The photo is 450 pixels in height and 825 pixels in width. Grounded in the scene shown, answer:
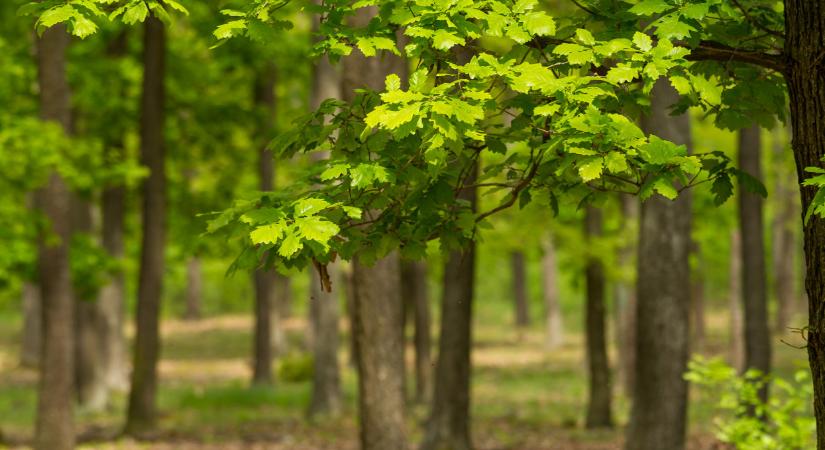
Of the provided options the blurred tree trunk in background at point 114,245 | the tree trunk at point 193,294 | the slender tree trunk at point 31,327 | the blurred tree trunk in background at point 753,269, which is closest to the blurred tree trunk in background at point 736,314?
the blurred tree trunk in background at point 753,269

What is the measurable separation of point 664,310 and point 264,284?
16.3m

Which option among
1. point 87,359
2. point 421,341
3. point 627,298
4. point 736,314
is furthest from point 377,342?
point 736,314

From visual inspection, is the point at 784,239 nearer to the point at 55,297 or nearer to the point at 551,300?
the point at 551,300

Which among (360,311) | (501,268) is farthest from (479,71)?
(501,268)

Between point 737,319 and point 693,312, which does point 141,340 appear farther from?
point 693,312

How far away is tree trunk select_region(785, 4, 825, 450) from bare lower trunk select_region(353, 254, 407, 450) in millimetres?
4726

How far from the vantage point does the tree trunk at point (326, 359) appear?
20828mm

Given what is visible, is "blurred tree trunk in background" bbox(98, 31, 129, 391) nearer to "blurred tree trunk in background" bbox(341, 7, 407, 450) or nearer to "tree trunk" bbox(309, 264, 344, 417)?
"tree trunk" bbox(309, 264, 344, 417)

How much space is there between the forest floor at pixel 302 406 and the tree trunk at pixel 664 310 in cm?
57

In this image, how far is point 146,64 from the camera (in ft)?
64.1

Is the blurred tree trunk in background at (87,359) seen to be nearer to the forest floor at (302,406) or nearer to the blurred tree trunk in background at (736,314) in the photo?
the forest floor at (302,406)

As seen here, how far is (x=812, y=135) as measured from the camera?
18.0ft

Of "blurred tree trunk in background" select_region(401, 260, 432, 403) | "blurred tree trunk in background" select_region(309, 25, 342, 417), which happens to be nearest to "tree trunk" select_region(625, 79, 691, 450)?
"blurred tree trunk in background" select_region(309, 25, 342, 417)

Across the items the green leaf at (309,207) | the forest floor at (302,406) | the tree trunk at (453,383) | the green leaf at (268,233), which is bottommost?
the forest floor at (302,406)
